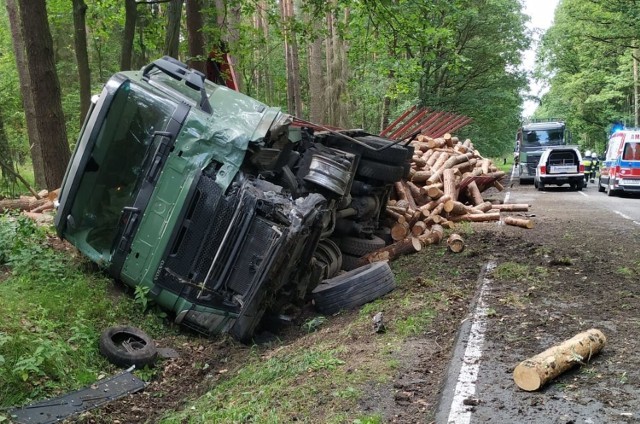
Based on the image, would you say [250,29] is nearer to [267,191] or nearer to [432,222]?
[432,222]

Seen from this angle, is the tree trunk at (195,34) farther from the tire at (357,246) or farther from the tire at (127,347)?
the tire at (127,347)

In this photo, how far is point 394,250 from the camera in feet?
28.1

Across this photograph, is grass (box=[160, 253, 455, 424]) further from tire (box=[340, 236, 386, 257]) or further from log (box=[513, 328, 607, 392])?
tire (box=[340, 236, 386, 257])

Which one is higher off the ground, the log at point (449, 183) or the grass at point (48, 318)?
the log at point (449, 183)

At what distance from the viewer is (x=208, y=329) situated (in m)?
5.64

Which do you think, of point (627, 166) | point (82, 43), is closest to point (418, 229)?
point (82, 43)

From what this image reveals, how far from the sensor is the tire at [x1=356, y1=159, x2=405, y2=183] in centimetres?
802

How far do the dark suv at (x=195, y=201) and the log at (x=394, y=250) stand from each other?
2001 millimetres

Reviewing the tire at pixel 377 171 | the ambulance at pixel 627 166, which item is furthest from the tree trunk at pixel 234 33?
the ambulance at pixel 627 166

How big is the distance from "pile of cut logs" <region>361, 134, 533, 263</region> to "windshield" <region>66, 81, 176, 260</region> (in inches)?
142

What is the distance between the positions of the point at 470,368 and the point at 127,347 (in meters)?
3.16

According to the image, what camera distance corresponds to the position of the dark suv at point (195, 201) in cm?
537

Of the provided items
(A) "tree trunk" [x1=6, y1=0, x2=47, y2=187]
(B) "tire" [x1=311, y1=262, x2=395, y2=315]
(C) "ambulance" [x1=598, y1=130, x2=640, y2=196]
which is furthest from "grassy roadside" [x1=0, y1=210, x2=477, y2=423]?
(C) "ambulance" [x1=598, y1=130, x2=640, y2=196]

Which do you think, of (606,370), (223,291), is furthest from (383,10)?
(606,370)
